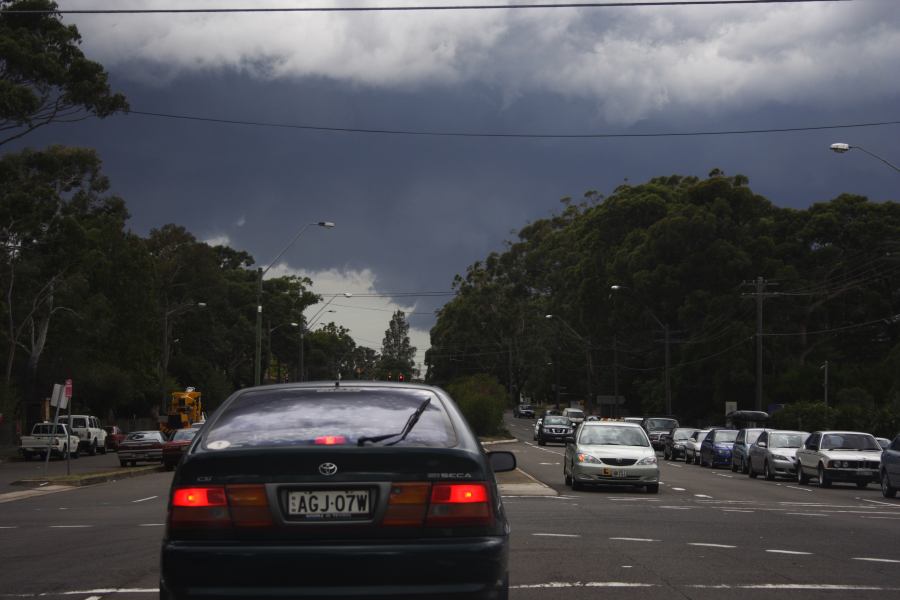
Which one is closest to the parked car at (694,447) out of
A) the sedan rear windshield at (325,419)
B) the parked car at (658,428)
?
the parked car at (658,428)

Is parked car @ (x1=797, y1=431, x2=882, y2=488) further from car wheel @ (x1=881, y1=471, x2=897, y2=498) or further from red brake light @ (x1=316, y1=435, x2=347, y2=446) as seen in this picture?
red brake light @ (x1=316, y1=435, x2=347, y2=446)

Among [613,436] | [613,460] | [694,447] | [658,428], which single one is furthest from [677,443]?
[613,460]

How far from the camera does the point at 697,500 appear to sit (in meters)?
22.9

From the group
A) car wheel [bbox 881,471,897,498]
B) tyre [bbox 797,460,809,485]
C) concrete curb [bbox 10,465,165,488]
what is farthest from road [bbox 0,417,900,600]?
tyre [bbox 797,460,809,485]

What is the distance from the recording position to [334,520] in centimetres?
590

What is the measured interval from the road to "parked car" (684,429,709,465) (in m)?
20.6

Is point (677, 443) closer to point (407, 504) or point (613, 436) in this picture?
point (613, 436)

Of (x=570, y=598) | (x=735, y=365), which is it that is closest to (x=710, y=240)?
(x=735, y=365)

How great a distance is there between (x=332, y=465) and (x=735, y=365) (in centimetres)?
6045

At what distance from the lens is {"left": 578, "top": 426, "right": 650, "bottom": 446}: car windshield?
2517 cm

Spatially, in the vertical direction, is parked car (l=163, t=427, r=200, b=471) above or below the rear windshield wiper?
below

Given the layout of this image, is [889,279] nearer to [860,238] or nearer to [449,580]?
[860,238]

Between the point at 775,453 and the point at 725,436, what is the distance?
29.7 feet

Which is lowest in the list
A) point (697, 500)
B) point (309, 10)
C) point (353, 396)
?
point (697, 500)
